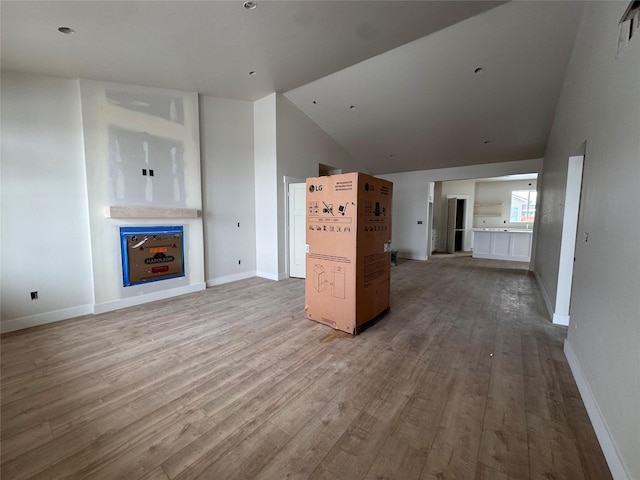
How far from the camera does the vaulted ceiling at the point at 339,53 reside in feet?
8.37

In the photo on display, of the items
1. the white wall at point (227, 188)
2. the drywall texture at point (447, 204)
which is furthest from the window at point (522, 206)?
the white wall at point (227, 188)

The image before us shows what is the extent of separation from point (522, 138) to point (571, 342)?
482 cm

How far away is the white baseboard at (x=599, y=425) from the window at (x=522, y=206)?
8.71 metres

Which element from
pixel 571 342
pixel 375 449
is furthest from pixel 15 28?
Answer: pixel 571 342

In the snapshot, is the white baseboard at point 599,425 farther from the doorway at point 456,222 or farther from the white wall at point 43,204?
the doorway at point 456,222

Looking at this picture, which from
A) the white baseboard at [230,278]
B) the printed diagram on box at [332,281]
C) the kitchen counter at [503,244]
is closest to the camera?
the printed diagram on box at [332,281]

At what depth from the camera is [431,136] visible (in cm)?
580

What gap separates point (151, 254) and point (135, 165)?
1.29 metres

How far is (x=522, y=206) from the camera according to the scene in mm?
9211

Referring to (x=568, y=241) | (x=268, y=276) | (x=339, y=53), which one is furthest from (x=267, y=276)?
(x=568, y=241)

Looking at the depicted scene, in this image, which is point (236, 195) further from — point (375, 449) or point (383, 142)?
point (375, 449)

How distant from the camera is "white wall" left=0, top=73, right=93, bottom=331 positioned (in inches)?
114

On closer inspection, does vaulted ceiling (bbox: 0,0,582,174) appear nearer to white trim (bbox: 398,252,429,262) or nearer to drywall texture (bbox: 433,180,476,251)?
white trim (bbox: 398,252,429,262)

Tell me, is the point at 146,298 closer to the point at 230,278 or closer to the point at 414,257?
the point at 230,278
